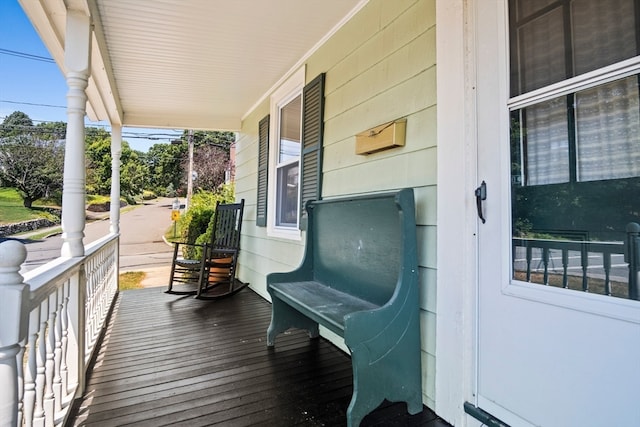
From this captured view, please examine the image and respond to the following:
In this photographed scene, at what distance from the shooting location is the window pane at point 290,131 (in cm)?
356

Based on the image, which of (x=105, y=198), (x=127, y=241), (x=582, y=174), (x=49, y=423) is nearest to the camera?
(x=582, y=174)

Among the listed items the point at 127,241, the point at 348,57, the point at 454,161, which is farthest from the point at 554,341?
the point at 127,241

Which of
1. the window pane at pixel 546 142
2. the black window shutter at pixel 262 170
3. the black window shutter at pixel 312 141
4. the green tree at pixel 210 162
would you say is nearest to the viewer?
the window pane at pixel 546 142

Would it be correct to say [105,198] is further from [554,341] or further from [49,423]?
[554,341]

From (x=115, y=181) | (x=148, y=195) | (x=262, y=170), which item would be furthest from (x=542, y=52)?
(x=148, y=195)

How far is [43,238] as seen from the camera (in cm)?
171

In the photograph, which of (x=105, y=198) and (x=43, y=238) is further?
(x=105, y=198)

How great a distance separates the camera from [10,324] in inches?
35.8

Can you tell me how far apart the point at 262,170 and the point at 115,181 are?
2.04 metres

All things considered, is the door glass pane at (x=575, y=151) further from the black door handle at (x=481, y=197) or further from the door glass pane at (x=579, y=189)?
the black door handle at (x=481, y=197)

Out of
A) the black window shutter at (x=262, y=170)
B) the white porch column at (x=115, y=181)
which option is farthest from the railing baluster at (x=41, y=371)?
the white porch column at (x=115, y=181)

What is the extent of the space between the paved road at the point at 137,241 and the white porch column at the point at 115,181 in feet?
0.48

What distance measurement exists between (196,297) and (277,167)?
187 cm

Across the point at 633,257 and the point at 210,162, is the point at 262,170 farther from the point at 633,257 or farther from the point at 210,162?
the point at 210,162
